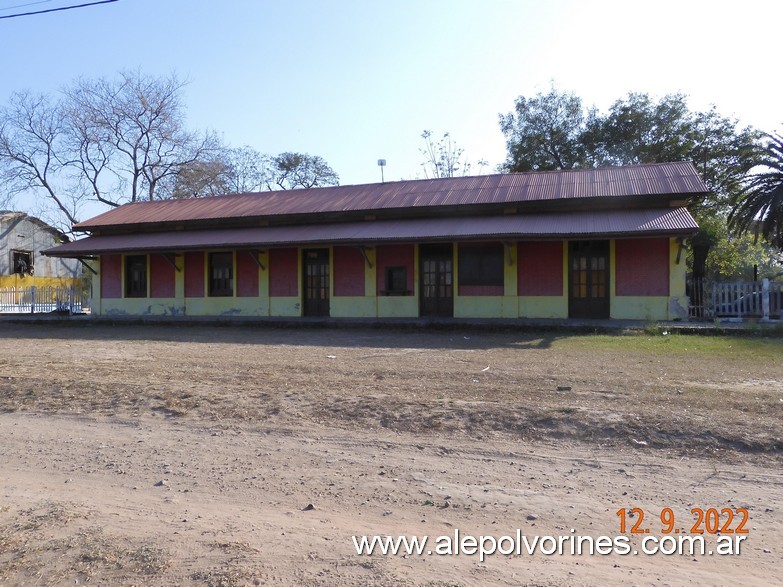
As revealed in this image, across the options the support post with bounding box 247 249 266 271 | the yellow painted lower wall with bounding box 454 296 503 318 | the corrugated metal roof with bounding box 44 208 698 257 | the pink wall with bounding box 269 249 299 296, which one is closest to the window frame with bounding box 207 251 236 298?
the corrugated metal roof with bounding box 44 208 698 257

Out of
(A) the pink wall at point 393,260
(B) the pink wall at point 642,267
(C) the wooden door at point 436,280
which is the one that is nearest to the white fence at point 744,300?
(B) the pink wall at point 642,267

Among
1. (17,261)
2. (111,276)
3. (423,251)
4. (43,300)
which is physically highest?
(17,261)

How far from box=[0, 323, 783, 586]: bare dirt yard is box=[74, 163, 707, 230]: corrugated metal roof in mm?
10154

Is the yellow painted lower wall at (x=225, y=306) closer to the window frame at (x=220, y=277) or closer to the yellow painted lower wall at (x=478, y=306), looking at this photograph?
the window frame at (x=220, y=277)

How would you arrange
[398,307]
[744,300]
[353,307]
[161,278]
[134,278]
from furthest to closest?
1. [134,278]
2. [161,278]
3. [353,307]
4. [398,307]
5. [744,300]

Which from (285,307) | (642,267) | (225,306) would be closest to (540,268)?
(642,267)

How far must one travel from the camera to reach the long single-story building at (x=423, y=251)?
1759 cm

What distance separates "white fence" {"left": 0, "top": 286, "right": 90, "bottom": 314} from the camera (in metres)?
25.0

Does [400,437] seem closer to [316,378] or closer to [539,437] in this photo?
[539,437]

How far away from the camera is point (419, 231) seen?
60.8ft

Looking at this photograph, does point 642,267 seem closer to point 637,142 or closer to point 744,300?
point 744,300

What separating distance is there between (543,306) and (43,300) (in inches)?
834

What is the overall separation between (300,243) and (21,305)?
15.7 metres

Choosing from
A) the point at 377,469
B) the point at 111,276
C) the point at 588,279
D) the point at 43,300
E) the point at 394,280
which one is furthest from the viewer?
Result: the point at 43,300
